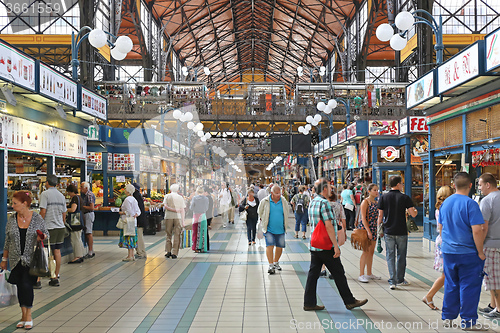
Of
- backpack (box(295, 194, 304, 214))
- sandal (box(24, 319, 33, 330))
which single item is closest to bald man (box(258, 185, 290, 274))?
sandal (box(24, 319, 33, 330))

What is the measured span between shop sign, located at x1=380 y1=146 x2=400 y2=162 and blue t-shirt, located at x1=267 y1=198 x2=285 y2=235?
380 inches

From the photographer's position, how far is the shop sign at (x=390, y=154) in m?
17.1

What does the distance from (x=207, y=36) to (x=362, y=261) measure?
1699 inches

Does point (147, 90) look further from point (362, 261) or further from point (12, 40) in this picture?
point (362, 261)

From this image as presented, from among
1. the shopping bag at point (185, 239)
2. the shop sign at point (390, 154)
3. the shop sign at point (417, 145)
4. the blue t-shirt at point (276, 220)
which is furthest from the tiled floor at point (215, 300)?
the shop sign at point (390, 154)

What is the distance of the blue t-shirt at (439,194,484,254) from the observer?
16.0ft

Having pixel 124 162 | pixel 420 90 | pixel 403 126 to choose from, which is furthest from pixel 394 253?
pixel 124 162

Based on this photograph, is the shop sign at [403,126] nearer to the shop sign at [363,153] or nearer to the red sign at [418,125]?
the red sign at [418,125]

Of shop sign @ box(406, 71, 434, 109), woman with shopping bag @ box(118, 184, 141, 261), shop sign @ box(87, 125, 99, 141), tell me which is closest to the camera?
shop sign @ box(406, 71, 434, 109)

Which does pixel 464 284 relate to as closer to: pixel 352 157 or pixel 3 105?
pixel 3 105

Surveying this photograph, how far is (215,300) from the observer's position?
21.2ft

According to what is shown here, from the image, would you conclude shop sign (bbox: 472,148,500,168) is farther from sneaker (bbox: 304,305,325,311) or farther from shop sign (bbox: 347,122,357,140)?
shop sign (bbox: 347,122,357,140)

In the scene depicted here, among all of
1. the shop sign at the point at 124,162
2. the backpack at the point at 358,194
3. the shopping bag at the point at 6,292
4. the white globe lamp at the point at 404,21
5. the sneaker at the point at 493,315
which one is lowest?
the sneaker at the point at 493,315

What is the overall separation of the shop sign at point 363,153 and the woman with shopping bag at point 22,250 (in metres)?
14.3
